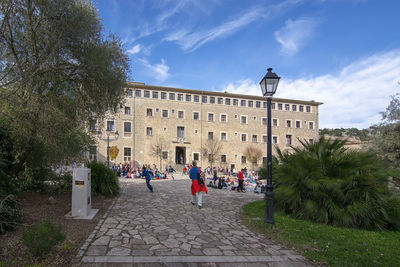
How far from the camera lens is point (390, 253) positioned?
4.18m

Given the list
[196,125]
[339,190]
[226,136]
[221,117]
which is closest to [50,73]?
[339,190]

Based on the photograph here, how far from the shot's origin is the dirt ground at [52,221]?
3279 mm

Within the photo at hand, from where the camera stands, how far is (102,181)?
9.54 meters

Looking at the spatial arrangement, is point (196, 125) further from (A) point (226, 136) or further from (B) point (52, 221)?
(B) point (52, 221)

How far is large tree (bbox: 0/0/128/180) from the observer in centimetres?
652

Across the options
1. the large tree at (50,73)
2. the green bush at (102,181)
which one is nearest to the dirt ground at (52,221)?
the green bush at (102,181)

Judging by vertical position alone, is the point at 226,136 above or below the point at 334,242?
above

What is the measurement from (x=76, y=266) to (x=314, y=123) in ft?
168

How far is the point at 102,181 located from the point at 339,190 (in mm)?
8723

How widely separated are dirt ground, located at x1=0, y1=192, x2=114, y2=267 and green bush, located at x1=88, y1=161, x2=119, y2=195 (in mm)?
655

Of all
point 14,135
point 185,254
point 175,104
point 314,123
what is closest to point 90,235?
point 185,254

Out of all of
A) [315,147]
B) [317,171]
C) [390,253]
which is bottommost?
[390,253]

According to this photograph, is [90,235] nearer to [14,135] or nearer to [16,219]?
[16,219]

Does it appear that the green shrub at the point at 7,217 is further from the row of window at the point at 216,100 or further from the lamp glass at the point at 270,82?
the row of window at the point at 216,100
